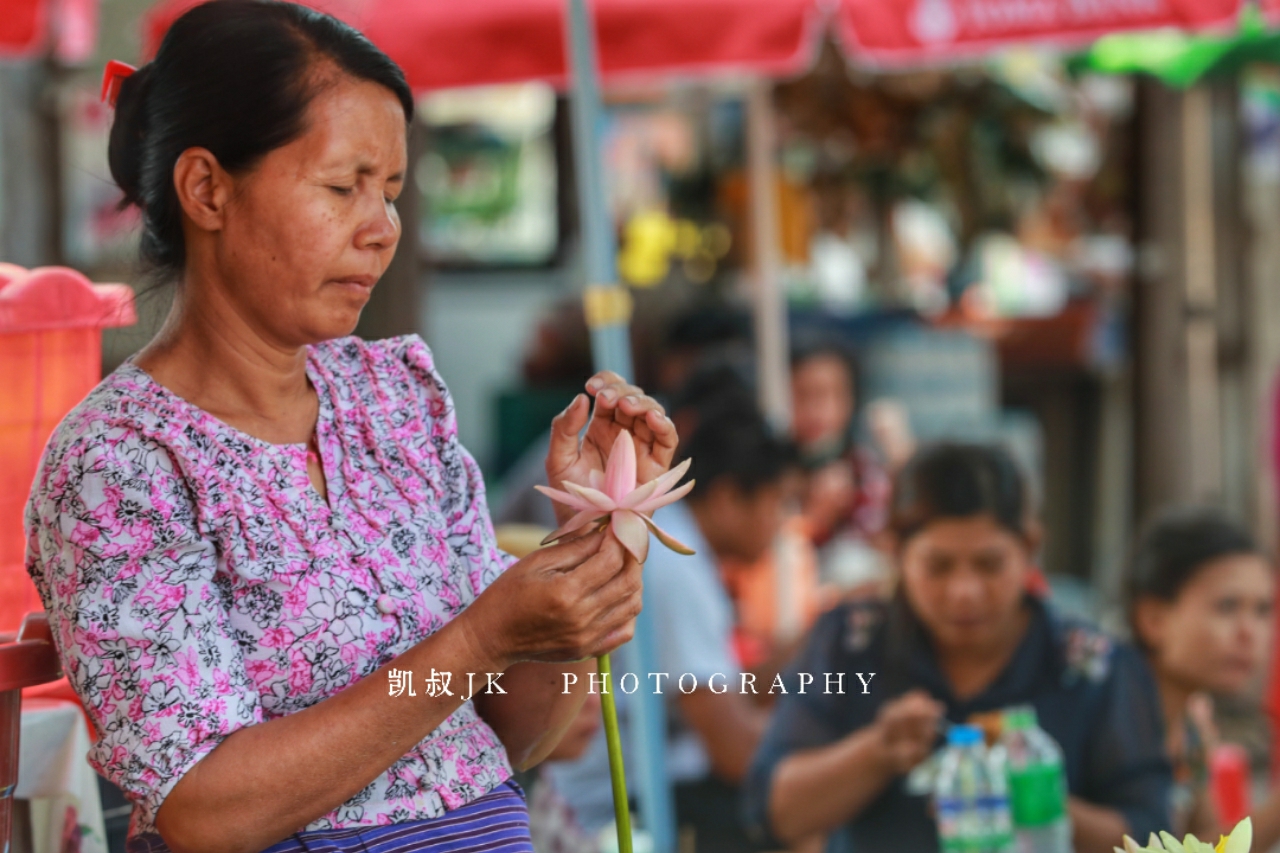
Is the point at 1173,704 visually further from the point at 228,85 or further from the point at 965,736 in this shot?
the point at 228,85

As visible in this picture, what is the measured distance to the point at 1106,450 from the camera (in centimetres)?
709

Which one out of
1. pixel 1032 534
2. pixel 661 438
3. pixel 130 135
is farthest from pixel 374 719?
pixel 1032 534

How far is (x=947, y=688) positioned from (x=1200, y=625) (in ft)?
2.20

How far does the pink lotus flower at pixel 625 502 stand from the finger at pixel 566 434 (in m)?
0.14

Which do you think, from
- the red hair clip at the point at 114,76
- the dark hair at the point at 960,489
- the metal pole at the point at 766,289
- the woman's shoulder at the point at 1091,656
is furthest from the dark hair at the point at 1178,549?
the red hair clip at the point at 114,76

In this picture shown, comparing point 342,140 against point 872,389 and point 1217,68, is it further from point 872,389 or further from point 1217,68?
point 872,389

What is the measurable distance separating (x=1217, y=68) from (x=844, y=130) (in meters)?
1.69

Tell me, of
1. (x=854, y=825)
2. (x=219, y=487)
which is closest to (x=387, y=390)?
(x=219, y=487)

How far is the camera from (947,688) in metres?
2.93

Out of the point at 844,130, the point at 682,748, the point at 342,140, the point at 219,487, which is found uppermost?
the point at 844,130

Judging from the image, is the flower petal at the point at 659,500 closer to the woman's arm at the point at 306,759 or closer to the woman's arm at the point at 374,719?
the woman's arm at the point at 374,719

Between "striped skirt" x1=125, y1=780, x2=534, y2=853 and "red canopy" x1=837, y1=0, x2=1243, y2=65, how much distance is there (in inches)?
114

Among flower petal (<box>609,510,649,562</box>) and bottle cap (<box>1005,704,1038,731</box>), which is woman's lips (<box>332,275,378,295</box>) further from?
bottle cap (<box>1005,704,1038,731</box>)

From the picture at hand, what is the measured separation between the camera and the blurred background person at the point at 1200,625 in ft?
10.1
